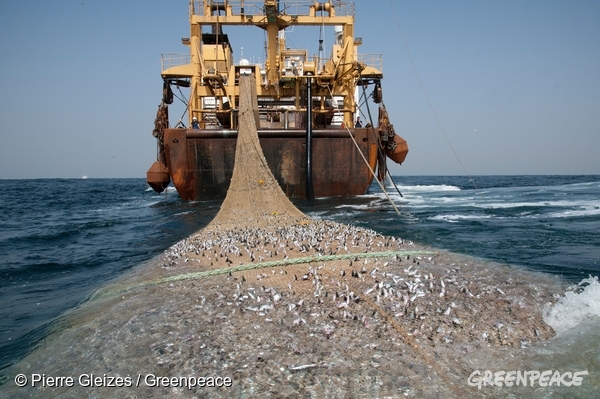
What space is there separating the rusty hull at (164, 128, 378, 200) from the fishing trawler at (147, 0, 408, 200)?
0.04 meters

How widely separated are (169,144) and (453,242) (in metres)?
12.8

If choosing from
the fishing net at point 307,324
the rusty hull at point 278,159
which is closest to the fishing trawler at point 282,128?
the rusty hull at point 278,159

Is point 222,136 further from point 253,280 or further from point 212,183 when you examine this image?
point 253,280

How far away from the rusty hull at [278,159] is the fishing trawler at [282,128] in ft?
0.15

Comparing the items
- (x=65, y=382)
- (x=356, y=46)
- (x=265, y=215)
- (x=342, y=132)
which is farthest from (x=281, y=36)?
(x=65, y=382)

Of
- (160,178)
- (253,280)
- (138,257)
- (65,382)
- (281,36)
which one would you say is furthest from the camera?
(281,36)

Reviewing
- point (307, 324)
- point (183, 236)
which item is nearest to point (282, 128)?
point (183, 236)

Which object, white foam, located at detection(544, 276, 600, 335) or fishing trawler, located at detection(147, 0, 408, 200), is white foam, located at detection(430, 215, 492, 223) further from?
white foam, located at detection(544, 276, 600, 335)

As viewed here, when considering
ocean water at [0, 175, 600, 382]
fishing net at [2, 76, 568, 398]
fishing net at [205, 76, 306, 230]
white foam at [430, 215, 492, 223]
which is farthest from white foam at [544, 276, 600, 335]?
white foam at [430, 215, 492, 223]

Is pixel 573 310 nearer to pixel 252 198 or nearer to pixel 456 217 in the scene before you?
pixel 252 198

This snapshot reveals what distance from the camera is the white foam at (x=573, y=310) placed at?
507 cm

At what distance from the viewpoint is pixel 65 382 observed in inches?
166

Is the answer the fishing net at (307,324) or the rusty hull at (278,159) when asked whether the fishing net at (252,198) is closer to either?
the fishing net at (307,324)

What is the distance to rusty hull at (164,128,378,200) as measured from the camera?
60.5 ft
